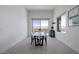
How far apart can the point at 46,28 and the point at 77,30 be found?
8.10m

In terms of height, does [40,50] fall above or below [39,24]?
below

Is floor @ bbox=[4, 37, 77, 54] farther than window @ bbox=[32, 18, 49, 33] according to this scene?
No

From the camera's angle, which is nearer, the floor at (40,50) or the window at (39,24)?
the floor at (40,50)

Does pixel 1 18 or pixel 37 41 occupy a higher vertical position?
pixel 1 18

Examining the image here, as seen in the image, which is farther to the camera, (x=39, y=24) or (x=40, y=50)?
(x=39, y=24)

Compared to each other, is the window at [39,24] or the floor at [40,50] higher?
Answer: the window at [39,24]

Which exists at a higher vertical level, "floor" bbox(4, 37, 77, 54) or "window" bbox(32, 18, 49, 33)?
"window" bbox(32, 18, 49, 33)

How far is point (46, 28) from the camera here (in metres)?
12.8
